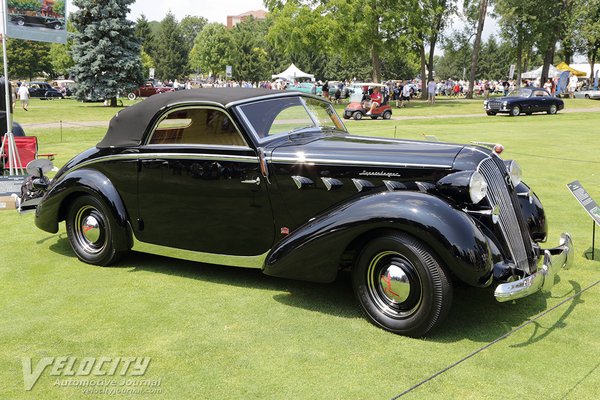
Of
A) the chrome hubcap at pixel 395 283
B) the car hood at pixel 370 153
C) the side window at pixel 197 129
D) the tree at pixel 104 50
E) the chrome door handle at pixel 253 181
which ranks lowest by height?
the chrome hubcap at pixel 395 283

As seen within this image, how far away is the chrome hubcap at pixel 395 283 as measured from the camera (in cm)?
407

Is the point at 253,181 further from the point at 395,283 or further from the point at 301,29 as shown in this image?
the point at 301,29

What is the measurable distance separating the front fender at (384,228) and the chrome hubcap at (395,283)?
30 cm

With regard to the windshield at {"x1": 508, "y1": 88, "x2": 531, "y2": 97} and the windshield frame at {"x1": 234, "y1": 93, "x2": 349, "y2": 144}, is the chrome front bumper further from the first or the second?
the windshield at {"x1": 508, "y1": 88, "x2": 531, "y2": 97}

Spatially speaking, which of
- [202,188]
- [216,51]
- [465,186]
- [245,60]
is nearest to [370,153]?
[465,186]

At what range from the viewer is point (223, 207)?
198 inches

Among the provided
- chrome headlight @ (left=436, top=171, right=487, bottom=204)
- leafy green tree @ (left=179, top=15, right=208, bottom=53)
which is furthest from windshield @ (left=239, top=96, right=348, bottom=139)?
leafy green tree @ (left=179, top=15, right=208, bottom=53)

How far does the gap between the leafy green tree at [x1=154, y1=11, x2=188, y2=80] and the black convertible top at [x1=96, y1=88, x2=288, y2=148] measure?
74.8 metres

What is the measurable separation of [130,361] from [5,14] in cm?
793

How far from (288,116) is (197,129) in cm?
87

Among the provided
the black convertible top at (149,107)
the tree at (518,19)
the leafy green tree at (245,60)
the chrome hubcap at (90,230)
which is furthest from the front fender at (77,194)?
the leafy green tree at (245,60)

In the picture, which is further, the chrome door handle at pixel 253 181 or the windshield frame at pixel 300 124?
the windshield frame at pixel 300 124

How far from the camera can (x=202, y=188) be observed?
5.11 meters

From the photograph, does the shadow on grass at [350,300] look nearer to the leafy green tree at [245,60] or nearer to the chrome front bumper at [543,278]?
A: the chrome front bumper at [543,278]
